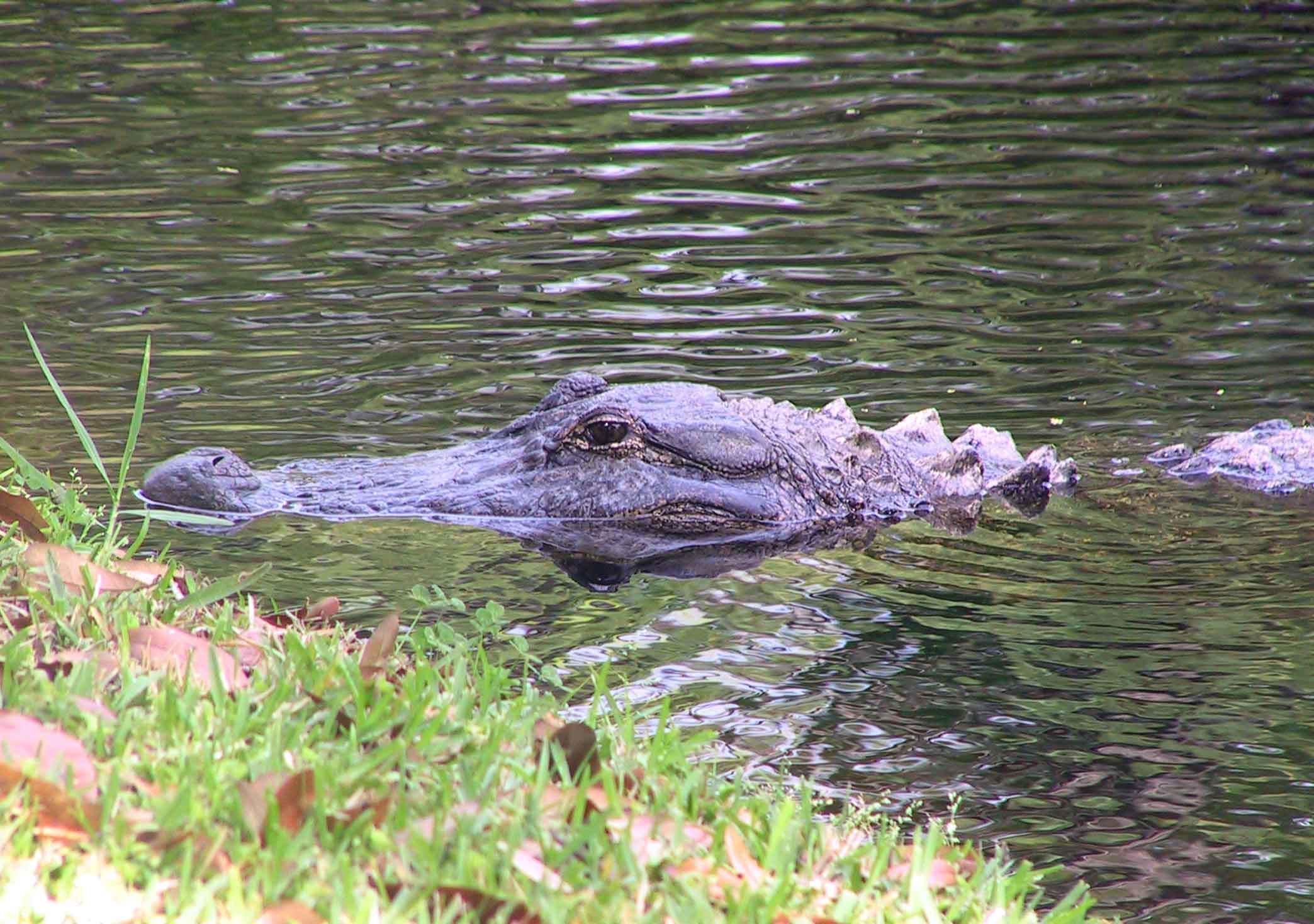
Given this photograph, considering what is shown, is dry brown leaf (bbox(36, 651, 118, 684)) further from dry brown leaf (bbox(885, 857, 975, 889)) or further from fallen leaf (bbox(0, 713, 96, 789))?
dry brown leaf (bbox(885, 857, 975, 889))

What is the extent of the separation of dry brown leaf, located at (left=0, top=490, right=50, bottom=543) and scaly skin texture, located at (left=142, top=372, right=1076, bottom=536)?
6.01 ft

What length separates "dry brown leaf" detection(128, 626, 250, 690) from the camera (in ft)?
11.8

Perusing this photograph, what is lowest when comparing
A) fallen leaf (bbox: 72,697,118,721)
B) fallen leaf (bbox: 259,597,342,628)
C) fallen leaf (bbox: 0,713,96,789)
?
fallen leaf (bbox: 259,597,342,628)

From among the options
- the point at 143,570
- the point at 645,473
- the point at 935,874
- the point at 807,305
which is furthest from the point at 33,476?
the point at 807,305

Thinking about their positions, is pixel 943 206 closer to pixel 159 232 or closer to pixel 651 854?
pixel 159 232

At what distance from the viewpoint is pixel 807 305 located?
34.3ft

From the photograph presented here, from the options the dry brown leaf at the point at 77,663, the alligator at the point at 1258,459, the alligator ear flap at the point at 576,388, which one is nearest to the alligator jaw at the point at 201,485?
the alligator ear flap at the point at 576,388

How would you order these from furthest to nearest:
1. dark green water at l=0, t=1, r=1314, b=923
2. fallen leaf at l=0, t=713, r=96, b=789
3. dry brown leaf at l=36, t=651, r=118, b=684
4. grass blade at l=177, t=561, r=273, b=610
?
dark green water at l=0, t=1, r=1314, b=923, grass blade at l=177, t=561, r=273, b=610, dry brown leaf at l=36, t=651, r=118, b=684, fallen leaf at l=0, t=713, r=96, b=789

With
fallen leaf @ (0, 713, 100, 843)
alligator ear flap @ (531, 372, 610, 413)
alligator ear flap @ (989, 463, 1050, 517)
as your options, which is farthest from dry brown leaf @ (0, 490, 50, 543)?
alligator ear flap @ (989, 463, 1050, 517)

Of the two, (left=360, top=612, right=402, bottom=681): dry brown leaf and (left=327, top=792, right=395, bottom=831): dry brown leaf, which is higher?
(left=327, top=792, right=395, bottom=831): dry brown leaf

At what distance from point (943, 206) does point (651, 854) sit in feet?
32.9

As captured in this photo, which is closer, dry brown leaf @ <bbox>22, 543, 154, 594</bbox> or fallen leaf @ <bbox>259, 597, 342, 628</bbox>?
dry brown leaf @ <bbox>22, 543, 154, 594</bbox>

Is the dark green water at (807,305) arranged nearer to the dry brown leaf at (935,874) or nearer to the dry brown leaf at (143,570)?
the dry brown leaf at (935,874)

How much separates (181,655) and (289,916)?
3.77 ft
